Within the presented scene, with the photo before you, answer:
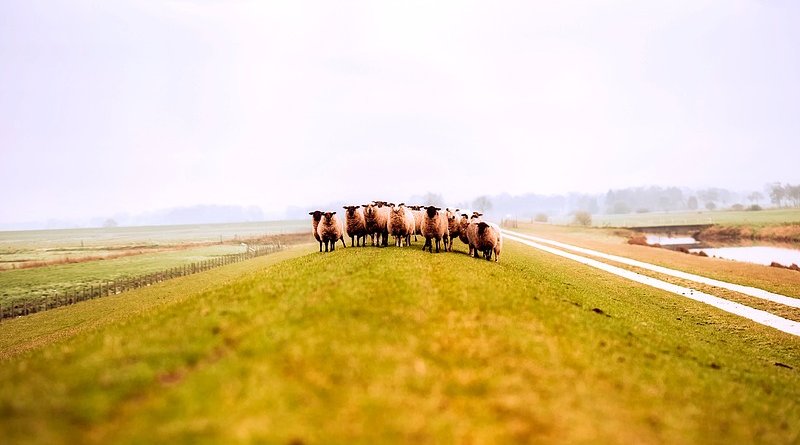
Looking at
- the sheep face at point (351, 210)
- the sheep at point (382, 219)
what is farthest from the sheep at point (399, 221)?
the sheep face at point (351, 210)

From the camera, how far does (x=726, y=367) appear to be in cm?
1099

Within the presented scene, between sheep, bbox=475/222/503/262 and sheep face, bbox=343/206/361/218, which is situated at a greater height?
sheep face, bbox=343/206/361/218

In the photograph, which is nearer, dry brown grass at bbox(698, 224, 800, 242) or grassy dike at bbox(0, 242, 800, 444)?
Result: grassy dike at bbox(0, 242, 800, 444)

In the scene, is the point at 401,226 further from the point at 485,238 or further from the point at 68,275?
the point at 68,275

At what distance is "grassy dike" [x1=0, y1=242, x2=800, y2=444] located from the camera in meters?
5.39

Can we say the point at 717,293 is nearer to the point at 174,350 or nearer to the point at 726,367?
Result: the point at 726,367

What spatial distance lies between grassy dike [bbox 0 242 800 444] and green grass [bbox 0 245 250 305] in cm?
4163

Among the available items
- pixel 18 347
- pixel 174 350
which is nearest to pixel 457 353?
pixel 174 350

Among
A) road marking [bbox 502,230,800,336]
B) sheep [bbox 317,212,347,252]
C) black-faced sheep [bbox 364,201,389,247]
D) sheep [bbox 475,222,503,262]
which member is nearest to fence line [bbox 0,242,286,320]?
sheep [bbox 317,212,347,252]

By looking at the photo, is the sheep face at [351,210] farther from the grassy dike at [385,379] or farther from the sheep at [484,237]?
the grassy dike at [385,379]

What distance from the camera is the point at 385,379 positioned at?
21.1 ft

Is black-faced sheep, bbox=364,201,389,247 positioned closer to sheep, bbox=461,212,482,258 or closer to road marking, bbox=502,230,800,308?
sheep, bbox=461,212,482,258

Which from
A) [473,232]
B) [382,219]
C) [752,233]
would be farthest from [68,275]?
[752,233]

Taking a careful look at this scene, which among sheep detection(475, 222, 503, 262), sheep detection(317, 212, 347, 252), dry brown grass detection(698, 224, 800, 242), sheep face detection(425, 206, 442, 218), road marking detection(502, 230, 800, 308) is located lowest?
dry brown grass detection(698, 224, 800, 242)
